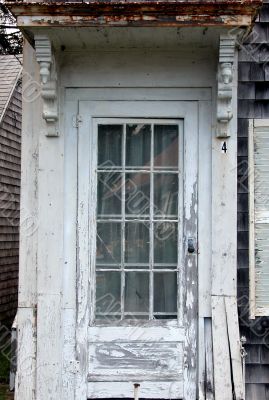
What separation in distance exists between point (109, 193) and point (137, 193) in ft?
0.65

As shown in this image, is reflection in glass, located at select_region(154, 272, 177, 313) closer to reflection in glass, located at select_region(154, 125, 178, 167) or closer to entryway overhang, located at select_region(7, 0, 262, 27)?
reflection in glass, located at select_region(154, 125, 178, 167)

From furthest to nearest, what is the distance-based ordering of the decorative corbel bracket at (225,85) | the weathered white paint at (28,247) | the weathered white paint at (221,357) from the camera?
the weathered white paint at (28,247)
the weathered white paint at (221,357)
the decorative corbel bracket at (225,85)

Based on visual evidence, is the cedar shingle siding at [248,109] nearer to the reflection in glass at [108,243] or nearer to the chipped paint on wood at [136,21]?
the chipped paint on wood at [136,21]

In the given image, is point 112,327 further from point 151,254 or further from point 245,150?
point 245,150

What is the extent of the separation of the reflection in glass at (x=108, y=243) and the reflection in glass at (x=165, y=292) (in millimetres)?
311

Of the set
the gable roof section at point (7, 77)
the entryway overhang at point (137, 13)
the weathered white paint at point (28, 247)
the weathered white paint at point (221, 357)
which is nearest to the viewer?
the entryway overhang at point (137, 13)


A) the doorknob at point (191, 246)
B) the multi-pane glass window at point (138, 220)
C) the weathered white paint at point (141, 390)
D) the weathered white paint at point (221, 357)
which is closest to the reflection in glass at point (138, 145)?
the multi-pane glass window at point (138, 220)

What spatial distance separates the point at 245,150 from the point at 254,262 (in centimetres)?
79

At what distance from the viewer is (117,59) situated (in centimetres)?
445

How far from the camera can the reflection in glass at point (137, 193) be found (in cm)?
445

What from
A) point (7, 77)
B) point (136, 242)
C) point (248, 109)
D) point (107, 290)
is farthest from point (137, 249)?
point (7, 77)

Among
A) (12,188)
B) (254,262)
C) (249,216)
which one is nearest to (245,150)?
(249,216)

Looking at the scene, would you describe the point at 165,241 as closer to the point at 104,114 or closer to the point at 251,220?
the point at 251,220

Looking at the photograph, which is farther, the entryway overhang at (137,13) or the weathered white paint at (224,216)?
the weathered white paint at (224,216)
